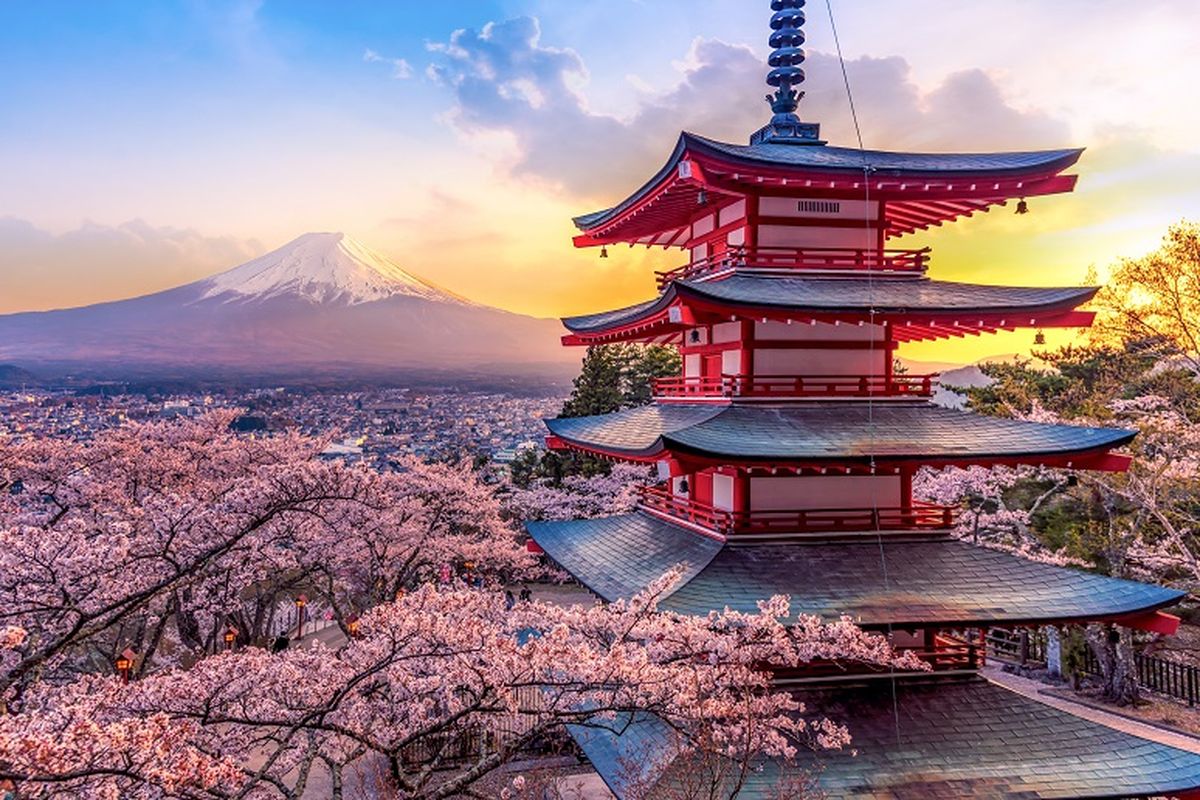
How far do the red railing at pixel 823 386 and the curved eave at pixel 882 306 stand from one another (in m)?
0.92

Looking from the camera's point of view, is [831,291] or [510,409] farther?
[510,409]

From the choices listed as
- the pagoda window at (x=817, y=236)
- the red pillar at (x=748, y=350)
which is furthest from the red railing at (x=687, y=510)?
the pagoda window at (x=817, y=236)

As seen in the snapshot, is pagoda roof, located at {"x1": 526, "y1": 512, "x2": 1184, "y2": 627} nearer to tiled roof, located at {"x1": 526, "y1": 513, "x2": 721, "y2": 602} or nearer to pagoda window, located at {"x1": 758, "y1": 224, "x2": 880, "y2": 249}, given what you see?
tiled roof, located at {"x1": 526, "y1": 513, "x2": 721, "y2": 602}

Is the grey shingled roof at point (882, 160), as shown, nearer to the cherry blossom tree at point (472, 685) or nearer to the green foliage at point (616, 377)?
the cherry blossom tree at point (472, 685)

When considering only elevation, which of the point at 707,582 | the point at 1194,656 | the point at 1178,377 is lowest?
the point at 1194,656

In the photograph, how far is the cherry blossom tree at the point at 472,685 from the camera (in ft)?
22.9

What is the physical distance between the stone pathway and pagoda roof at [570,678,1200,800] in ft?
12.9

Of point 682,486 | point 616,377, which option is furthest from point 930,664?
point 616,377

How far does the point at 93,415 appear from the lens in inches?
1331

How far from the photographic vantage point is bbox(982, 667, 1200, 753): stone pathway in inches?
591

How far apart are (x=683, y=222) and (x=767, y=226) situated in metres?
2.73

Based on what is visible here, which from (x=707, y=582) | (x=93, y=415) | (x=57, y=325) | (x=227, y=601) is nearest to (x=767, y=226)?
(x=707, y=582)

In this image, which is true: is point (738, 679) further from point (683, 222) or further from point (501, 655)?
point (683, 222)

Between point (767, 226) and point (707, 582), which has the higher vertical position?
point (767, 226)
